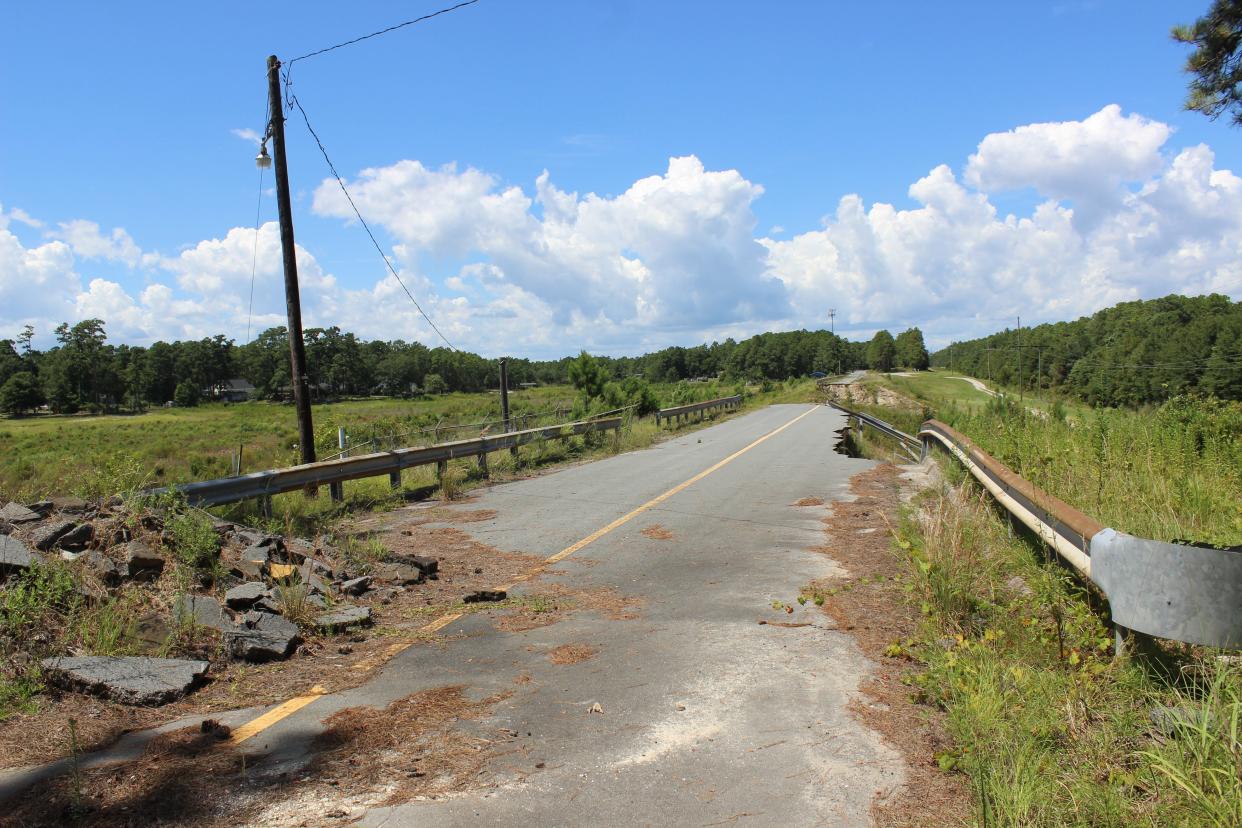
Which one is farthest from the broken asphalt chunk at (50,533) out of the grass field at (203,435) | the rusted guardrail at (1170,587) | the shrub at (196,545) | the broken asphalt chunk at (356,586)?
the grass field at (203,435)

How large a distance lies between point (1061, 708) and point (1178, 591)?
775 mm

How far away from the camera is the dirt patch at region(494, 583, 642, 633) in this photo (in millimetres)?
6391

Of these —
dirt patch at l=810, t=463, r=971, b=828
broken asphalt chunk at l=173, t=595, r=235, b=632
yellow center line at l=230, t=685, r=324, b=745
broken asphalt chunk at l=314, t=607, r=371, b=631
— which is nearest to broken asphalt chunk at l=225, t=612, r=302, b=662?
broken asphalt chunk at l=173, t=595, r=235, b=632

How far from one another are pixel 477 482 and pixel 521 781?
12.3 meters

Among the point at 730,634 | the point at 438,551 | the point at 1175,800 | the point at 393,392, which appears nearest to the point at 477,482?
the point at 438,551

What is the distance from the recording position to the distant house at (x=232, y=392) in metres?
160

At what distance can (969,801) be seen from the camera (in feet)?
11.0

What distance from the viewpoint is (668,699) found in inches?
182

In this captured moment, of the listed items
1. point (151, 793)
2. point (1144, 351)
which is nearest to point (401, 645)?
point (151, 793)

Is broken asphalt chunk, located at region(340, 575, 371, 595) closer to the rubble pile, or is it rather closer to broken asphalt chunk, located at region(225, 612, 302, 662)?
the rubble pile

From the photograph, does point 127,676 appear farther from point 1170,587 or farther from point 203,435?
point 203,435

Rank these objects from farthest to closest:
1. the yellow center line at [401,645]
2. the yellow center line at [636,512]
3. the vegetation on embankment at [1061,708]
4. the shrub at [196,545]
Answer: the yellow center line at [636,512] → the shrub at [196,545] → the yellow center line at [401,645] → the vegetation on embankment at [1061,708]

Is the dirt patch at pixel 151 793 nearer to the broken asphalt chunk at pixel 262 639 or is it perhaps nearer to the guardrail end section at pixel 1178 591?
the broken asphalt chunk at pixel 262 639

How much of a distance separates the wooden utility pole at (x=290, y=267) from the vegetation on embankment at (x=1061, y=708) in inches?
436
